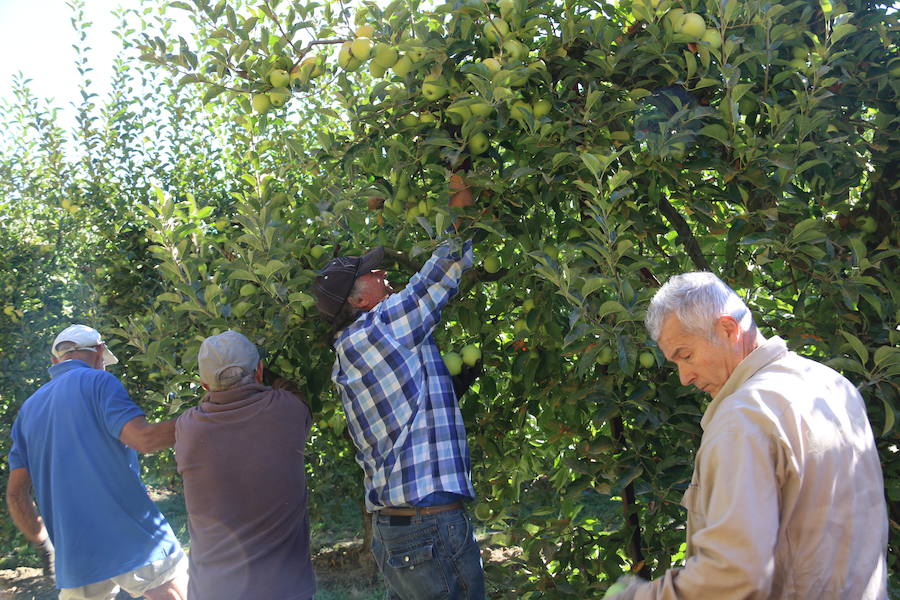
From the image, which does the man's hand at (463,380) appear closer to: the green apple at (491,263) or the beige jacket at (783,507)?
the green apple at (491,263)

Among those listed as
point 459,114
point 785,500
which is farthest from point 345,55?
point 785,500

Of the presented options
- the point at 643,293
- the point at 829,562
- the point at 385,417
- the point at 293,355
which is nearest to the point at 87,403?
the point at 293,355

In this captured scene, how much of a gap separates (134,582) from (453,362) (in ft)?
6.06

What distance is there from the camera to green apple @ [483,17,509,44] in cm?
221

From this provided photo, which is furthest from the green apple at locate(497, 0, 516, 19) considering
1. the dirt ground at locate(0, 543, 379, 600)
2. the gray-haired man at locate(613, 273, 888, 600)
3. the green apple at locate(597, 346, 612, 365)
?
the dirt ground at locate(0, 543, 379, 600)

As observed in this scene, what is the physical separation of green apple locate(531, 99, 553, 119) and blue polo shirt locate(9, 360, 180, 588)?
200 cm

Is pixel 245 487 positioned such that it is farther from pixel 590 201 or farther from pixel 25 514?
pixel 25 514

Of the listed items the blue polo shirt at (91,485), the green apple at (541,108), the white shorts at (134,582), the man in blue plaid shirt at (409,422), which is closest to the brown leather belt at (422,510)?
the man in blue plaid shirt at (409,422)

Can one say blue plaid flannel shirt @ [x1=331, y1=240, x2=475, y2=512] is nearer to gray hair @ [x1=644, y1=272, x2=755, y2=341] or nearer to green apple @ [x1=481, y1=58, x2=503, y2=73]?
green apple @ [x1=481, y1=58, x2=503, y2=73]

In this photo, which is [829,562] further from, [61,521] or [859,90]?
[61,521]

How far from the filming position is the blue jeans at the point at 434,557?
232cm

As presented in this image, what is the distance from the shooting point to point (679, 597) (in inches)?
56.5

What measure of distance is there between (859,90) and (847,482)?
1370 mm

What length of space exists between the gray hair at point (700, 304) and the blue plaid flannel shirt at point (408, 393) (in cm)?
84
